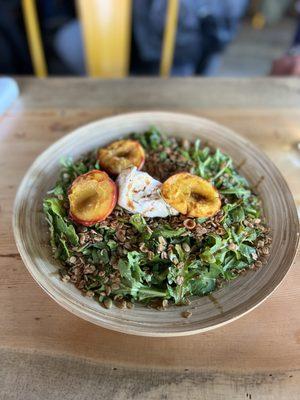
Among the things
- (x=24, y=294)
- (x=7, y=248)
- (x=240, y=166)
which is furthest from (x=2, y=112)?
(x=240, y=166)

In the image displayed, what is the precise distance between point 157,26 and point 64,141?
1.47 m

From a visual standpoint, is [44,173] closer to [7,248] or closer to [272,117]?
[7,248]

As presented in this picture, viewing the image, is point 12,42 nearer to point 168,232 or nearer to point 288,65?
point 288,65

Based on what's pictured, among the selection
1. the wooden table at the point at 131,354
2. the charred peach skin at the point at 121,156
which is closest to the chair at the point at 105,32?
the charred peach skin at the point at 121,156

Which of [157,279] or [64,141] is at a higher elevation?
[64,141]

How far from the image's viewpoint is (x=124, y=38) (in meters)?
2.11

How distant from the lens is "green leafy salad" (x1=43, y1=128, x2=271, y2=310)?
1.00m

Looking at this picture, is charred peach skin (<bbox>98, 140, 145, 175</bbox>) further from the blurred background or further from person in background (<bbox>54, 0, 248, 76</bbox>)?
person in background (<bbox>54, 0, 248, 76</bbox>)

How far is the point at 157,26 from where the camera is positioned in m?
2.46

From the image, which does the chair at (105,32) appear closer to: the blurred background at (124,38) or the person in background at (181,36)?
the blurred background at (124,38)

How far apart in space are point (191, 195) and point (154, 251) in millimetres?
207

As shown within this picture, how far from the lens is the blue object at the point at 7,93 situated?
62.4 inches

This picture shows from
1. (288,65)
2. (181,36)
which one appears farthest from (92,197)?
(181,36)

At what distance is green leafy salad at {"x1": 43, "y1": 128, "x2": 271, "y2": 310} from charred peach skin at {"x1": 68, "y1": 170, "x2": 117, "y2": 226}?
2 centimetres
